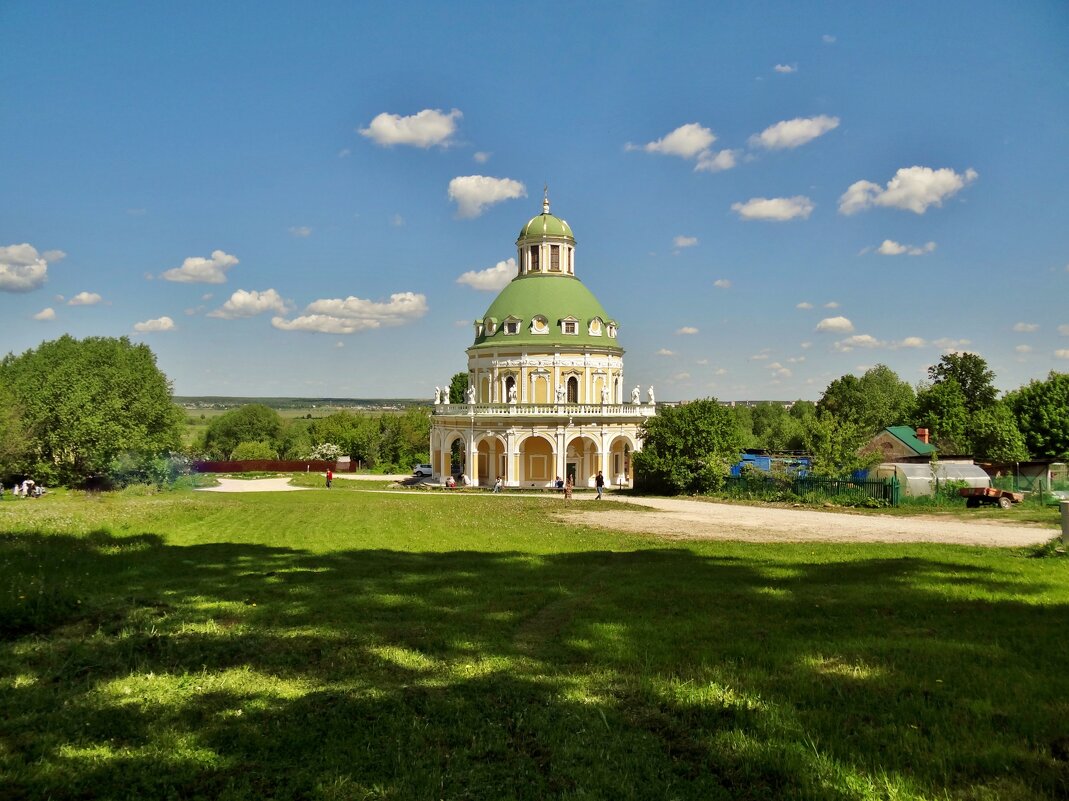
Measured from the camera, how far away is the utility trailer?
3244 centimetres

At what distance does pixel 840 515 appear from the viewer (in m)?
31.3

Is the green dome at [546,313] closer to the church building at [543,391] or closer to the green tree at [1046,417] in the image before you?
the church building at [543,391]

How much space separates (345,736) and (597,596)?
6568 mm

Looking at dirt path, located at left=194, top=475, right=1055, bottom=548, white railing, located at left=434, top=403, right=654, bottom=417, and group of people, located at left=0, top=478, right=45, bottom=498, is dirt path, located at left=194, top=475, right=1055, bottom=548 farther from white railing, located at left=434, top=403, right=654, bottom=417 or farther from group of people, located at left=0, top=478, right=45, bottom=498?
group of people, located at left=0, top=478, right=45, bottom=498

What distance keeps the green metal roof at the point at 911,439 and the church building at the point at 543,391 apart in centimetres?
2149

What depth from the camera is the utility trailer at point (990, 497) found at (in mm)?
32438

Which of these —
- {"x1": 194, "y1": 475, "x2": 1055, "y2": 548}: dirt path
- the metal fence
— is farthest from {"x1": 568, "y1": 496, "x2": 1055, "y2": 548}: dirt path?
the metal fence

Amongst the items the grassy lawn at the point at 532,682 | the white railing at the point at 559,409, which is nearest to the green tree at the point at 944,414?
the white railing at the point at 559,409

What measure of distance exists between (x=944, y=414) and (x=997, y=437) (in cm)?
1361

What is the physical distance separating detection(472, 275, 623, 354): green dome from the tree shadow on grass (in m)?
44.3

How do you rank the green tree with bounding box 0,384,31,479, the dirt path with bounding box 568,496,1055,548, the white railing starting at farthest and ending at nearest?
the white railing
the green tree with bounding box 0,384,31,479
the dirt path with bounding box 568,496,1055,548

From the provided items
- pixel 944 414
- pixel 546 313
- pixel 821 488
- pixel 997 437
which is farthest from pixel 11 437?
pixel 944 414

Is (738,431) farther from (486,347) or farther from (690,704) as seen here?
(690,704)

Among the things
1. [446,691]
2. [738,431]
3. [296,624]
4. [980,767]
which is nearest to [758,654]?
[980,767]
